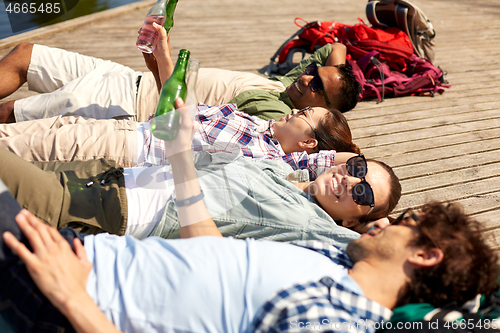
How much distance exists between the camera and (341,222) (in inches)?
78.8

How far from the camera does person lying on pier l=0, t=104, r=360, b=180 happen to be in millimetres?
2045

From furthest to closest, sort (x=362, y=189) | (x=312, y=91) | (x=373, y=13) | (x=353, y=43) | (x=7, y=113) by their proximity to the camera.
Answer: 1. (x=373, y=13)
2. (x=353, y=43)
3. (x=312, y=91)
4. (x=7, y=113)
5. (x=362, y=189)

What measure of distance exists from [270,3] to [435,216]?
646 centimetres

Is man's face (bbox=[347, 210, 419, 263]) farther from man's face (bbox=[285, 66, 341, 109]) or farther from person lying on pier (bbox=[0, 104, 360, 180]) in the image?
man's face (bbox=[285, 66, 341, 109])

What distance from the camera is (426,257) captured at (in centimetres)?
125

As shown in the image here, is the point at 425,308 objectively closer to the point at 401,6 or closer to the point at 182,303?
the point at 182,303

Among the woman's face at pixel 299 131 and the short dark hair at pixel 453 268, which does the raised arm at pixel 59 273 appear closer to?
the short dark hair at pixel 453 268

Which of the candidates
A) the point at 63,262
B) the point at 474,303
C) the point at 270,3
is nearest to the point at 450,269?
the point at 474,303

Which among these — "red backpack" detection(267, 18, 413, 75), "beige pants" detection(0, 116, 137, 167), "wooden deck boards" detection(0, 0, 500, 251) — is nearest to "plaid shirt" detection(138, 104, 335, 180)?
"beige pants" detection(0, 116, 137, 167)

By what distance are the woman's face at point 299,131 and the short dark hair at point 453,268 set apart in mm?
1194

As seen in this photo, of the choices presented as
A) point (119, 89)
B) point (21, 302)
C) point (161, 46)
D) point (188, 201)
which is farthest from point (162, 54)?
point (21, 302)

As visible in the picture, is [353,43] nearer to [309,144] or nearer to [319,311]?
[309,144]

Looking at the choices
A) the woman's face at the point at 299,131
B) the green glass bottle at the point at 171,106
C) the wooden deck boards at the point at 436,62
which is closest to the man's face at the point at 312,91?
the wooden deck boards at the point at 436,62

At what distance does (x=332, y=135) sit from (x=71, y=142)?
1539mm
